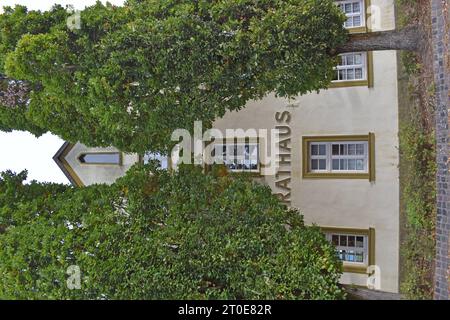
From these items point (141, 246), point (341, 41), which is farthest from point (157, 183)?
point (341, 41)

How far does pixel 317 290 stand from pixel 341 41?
20.4 feet

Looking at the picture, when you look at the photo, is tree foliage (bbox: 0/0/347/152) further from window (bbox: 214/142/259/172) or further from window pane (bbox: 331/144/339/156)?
window (bbox: 214/142/259/172)

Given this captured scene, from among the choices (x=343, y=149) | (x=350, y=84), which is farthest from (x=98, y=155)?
(x=350, y=84)

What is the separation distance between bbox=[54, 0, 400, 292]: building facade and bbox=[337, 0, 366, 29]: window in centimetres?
4

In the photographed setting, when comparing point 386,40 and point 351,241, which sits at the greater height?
point 386,40

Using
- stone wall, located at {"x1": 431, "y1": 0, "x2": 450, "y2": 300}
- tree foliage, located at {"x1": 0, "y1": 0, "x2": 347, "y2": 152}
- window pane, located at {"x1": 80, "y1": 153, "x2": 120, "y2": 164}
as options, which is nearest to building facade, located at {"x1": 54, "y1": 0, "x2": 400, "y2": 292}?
window pane, located at {"x1": 80, "y1": 153, "x2": 120, "y2": 164}

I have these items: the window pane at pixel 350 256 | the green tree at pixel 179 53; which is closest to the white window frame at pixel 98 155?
the green tree at pixel 179 53

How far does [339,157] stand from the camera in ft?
57.4

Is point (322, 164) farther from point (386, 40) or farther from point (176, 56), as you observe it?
point (176, 56)

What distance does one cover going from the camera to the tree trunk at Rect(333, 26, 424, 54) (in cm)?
1270

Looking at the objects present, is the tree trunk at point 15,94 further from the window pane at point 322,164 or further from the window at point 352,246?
the window at point 352,246

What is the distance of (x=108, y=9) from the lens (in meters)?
13.1

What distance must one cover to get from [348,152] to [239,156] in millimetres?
4113

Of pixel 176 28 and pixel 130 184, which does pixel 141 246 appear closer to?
pixel 130 184
